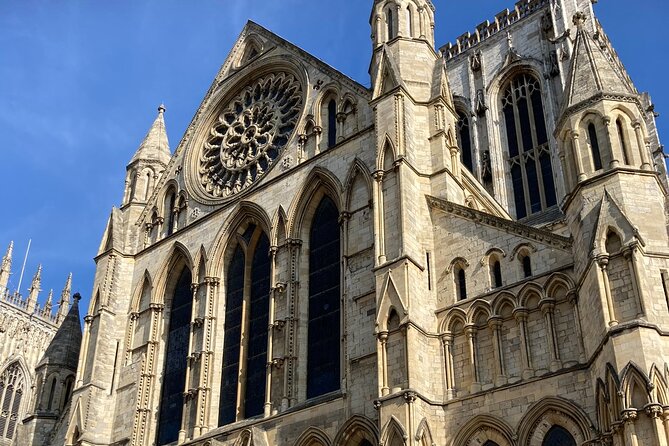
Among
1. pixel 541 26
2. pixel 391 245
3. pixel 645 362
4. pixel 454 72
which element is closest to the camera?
pixel 645 362

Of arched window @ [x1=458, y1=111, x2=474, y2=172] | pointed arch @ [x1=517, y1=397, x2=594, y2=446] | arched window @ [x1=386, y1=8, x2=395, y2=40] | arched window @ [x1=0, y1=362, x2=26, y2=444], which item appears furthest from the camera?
arched window @ [x1=0, y1=362, x2=26, y2=444]

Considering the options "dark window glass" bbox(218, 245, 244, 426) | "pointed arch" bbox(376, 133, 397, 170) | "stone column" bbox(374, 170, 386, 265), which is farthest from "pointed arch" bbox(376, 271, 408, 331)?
"dark window glass" bbox(218, 245, 244, 426)

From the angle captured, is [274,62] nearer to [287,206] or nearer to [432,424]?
[287,206]

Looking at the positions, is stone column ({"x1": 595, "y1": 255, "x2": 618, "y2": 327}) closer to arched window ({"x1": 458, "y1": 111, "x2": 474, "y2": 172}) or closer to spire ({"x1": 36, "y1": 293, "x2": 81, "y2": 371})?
spire ({"x1": 36, "y1": 293, "x2": 81, "y2": 371})

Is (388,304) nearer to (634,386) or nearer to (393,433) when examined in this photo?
(393,433)

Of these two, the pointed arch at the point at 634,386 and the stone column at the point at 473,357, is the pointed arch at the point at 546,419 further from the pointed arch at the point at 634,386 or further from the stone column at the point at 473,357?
the pointed arch at the point at 634,386

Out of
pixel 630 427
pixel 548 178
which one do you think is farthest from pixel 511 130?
pixel 630 427

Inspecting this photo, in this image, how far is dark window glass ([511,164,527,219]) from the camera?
3266 centimetres

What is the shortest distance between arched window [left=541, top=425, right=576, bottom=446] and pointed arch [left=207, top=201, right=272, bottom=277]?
389 inches

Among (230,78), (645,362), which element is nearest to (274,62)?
(230,78)

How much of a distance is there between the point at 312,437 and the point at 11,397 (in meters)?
44.4

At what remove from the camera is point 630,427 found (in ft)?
43.1

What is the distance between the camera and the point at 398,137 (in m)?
19.5

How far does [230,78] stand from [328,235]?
8.41 metres
